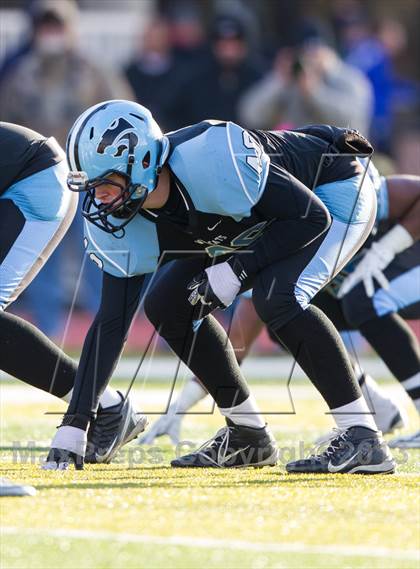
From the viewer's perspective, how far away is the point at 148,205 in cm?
488

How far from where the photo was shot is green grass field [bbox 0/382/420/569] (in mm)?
3502

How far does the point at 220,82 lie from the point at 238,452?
22.8ft

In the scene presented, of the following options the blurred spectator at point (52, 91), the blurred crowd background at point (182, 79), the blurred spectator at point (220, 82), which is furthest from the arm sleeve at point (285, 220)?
the blurred spectator at point (220, 82)

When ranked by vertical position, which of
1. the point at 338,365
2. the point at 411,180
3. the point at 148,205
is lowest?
the point at 338,365

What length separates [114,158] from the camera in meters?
4.74

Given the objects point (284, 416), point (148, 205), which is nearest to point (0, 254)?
point (148, 205)

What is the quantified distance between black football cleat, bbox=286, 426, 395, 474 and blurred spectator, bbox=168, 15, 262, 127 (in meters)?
7.06

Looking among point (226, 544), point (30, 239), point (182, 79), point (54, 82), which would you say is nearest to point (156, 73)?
point (182, 79)

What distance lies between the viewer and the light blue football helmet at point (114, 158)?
15.5ft

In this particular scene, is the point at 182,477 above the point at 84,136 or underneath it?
underneath

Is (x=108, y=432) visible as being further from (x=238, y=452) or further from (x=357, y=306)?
(x=357, y=306)

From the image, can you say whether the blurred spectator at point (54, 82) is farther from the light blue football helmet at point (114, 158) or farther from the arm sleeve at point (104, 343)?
the light blue football helmet at point (114, 158)

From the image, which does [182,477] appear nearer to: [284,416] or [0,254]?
[0,254]

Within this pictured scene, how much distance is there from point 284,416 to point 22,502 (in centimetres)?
360
